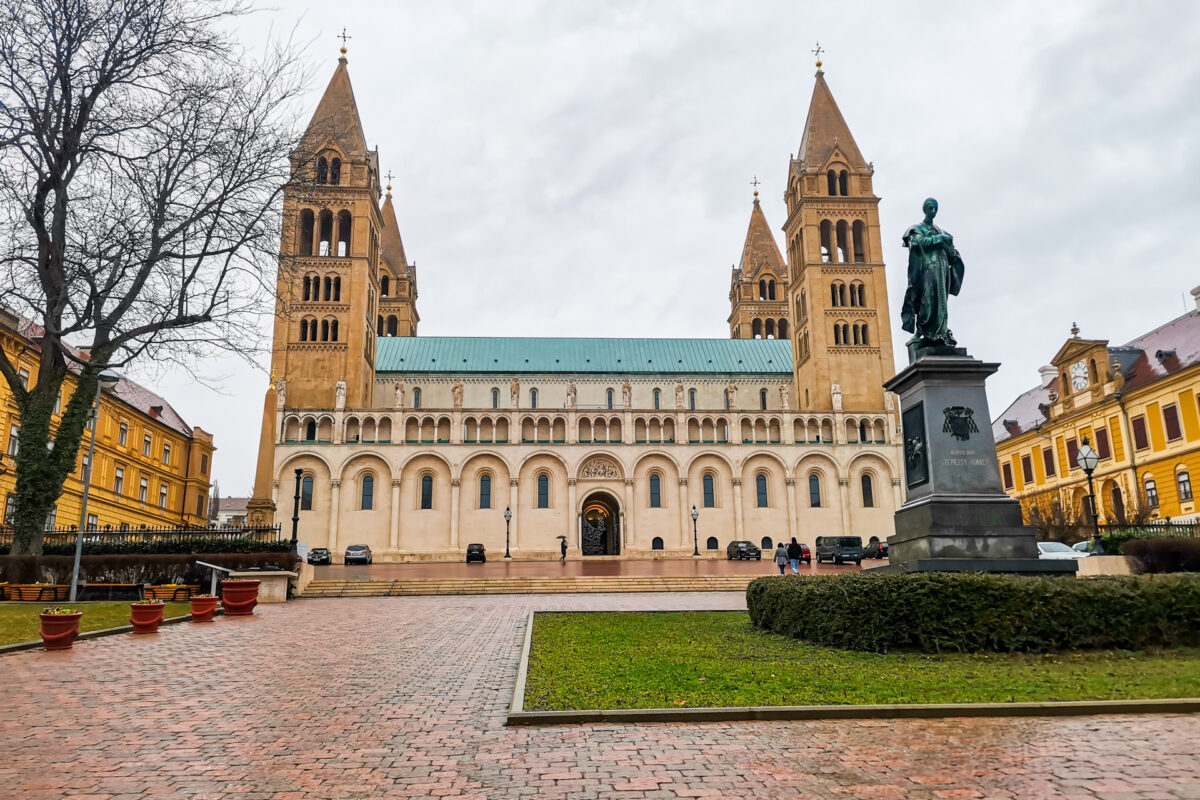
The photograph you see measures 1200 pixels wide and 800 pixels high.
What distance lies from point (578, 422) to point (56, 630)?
5206 cm

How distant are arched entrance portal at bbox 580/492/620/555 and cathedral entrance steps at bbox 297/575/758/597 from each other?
92.3ft

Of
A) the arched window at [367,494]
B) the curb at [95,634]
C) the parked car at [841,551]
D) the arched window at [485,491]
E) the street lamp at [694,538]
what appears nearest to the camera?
the curb at [95,634]

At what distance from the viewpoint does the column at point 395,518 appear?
2354 inches

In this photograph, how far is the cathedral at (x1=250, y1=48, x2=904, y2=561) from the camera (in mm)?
61094

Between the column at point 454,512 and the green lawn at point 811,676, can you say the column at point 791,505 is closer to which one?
the column at point 454,512

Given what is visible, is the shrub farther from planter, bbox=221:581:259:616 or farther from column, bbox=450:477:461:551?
column, bbox=450:477:461:551

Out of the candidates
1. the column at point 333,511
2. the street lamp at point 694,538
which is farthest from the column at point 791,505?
the column at point 333,511

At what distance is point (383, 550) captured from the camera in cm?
5950

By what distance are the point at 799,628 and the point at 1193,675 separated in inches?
206

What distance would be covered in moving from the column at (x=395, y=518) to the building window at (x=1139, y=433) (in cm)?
4808

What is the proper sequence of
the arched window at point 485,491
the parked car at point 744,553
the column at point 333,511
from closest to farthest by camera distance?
the parked car at point 744,553, the column at point 333,511, the arched window at point 485,491

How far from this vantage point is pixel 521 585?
32.1 m

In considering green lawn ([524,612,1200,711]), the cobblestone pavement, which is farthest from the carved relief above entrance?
the cobblestone pavement

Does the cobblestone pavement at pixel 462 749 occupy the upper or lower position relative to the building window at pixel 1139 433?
lower
